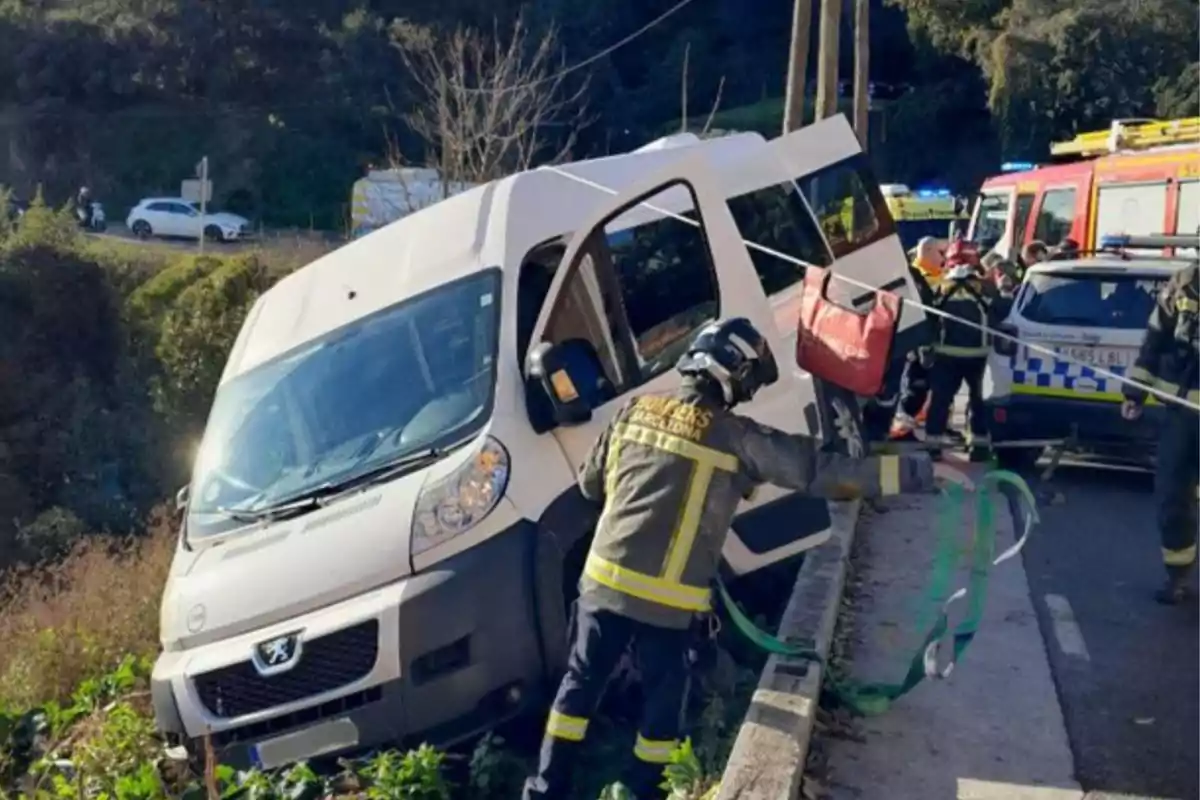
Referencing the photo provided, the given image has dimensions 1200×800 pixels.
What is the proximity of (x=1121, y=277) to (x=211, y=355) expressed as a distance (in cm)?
1203

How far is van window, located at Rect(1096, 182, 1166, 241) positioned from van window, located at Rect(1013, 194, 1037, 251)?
1.46 meters

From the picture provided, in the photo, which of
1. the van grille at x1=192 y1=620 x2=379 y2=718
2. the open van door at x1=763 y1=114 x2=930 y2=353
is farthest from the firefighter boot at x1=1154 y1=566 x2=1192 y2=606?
the van grille at x1=192 y1=620 x2=379 y2=718

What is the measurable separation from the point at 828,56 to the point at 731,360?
41.7ft

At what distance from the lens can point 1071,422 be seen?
9758 mm

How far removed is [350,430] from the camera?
5852 millimetres

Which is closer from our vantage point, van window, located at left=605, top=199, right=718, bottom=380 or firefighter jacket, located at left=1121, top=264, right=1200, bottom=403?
van window, located at left=605, top=199, right=718, bottom=380

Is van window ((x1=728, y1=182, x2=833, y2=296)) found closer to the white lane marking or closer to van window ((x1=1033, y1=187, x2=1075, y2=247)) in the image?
the white lane marking

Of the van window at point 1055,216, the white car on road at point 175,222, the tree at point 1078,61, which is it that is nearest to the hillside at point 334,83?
the tree at point 1078,61

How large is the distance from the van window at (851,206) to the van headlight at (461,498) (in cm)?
387

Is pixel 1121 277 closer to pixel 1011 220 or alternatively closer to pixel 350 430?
pixel 350 430

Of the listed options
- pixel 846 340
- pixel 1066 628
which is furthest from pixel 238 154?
pixel 846 340

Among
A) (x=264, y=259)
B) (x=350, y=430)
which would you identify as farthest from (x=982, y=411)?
(x=264, y=259)

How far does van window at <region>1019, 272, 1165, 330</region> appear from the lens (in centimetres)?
987

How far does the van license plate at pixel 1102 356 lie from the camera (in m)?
9.68
